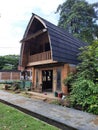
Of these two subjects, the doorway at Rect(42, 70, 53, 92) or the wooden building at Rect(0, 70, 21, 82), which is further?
the wooden building at Rect(0, 70, 21, 82)

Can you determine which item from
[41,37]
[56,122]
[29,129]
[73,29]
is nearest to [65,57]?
[41,37]

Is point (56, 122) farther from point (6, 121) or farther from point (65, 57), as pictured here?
point (65, 57)

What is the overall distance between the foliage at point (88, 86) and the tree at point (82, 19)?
16270mm

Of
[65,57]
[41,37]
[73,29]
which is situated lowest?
[65,57]

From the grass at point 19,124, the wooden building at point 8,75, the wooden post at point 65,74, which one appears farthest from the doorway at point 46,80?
the wooden building at point 8,75

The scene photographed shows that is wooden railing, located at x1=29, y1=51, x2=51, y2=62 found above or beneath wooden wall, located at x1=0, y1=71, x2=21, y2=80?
above

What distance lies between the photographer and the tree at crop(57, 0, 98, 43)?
24891 millimetres

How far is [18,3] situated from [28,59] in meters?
5.66

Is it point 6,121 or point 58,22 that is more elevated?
point 58,22

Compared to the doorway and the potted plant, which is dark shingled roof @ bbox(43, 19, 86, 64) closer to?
the potted plant

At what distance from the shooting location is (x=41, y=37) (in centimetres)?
1364

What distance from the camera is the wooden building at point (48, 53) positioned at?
1025 centimetres

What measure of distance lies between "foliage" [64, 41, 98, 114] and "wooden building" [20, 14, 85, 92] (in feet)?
5.55

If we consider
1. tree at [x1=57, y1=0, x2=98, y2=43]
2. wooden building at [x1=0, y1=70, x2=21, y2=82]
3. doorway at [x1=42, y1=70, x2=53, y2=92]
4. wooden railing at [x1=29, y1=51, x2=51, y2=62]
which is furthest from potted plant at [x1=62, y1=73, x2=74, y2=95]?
wooden building at [x1=0, y1=70, x2=21, y2=82]
